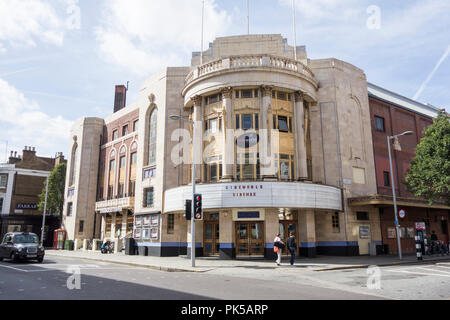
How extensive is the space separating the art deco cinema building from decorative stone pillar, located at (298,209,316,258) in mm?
76

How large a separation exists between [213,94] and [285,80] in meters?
6.00

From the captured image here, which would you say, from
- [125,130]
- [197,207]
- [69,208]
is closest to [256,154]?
[197,207]

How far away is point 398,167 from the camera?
3484 centimetres

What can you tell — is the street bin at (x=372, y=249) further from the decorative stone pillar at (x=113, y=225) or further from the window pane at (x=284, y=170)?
the decorative stone pillar at (x=113, y=225)

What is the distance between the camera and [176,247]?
28859 mm

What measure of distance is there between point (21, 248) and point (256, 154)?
54.4 feet

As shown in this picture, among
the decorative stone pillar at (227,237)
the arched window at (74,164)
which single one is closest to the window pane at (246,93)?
the decorative stone pillar at (227,237)

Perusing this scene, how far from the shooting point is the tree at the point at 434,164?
25.1 meters

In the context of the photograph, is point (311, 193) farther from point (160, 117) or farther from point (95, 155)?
A: point (95, 155)

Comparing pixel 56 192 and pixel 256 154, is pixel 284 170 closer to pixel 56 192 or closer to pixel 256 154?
pixel 256 154

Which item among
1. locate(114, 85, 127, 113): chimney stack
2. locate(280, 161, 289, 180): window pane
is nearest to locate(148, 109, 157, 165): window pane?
locate(280, 161, 289, 180): window pane

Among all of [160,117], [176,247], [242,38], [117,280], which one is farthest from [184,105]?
[117,280]

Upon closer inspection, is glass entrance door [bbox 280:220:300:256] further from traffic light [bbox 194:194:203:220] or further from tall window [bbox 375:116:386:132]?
tall window [bbox 375:116:386:132]

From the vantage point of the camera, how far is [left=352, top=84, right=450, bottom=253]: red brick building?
30.6m
